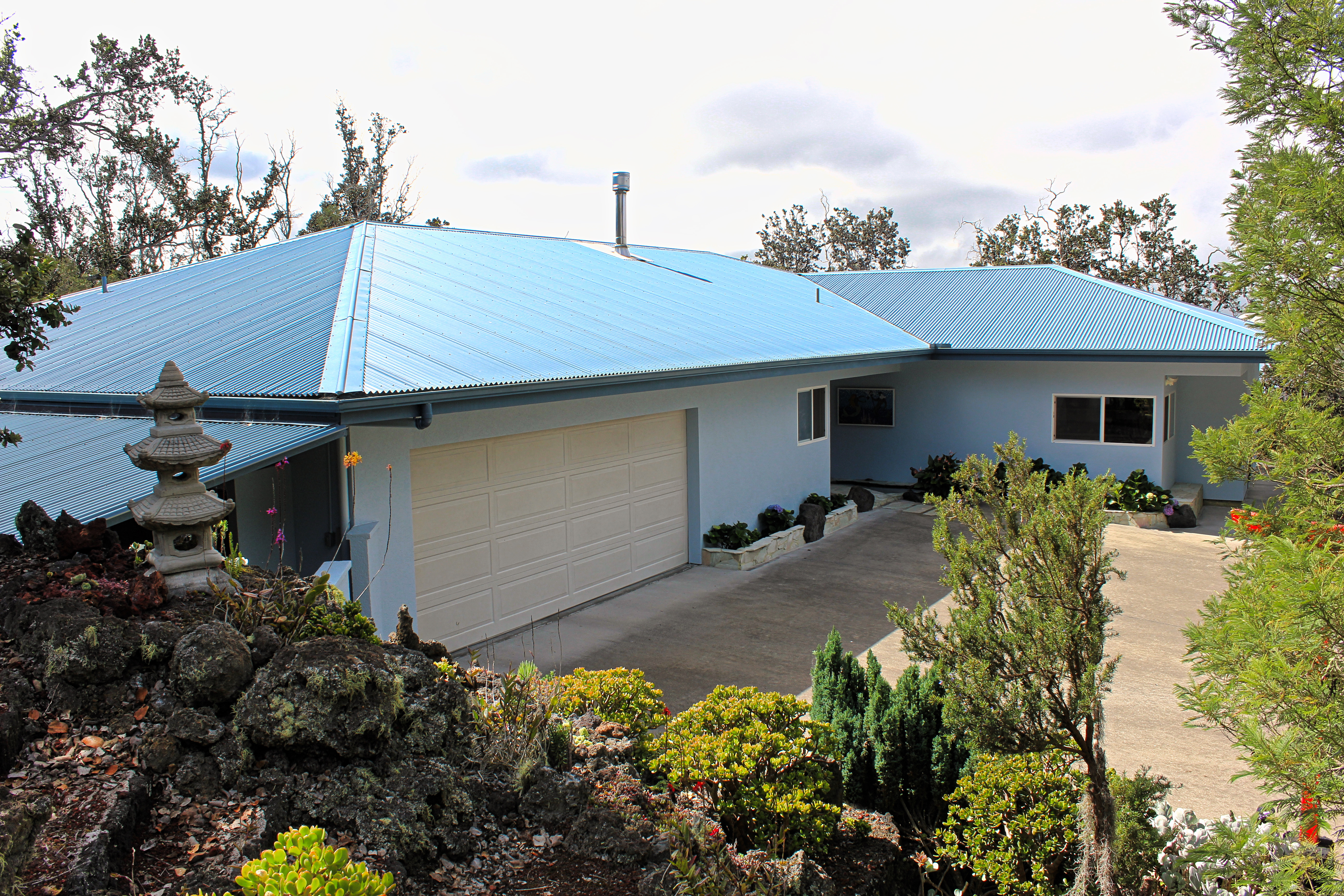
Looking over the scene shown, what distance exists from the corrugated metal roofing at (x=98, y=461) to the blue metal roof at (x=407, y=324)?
40 cm

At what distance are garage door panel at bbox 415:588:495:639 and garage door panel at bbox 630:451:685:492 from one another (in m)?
2.88

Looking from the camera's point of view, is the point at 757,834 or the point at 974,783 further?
the point at 974,783

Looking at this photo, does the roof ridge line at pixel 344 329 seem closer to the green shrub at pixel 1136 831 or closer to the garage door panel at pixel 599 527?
the garage door panel at pixel 599 527

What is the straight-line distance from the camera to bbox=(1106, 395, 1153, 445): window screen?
1677 centimetres

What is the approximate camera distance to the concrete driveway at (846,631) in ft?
23.8

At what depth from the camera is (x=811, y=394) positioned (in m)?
16.0

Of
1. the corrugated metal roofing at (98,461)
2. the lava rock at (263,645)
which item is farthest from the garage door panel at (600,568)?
the lava rock at (263,645)

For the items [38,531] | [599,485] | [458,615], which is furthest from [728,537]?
[38,531]

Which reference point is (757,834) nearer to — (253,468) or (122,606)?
(122,606)

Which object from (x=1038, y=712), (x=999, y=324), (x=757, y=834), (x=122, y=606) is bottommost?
(x=757, y=834)

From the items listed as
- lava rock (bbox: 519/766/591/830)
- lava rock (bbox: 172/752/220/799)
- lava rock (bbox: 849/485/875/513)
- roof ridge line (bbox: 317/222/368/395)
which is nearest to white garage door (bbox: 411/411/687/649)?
roof ridge line (bbox: 317/222/368/395)

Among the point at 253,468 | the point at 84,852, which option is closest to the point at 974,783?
the point at 84,852

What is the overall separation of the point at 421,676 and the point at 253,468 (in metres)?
2.58

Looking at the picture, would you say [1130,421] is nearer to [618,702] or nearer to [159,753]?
[618,702]
